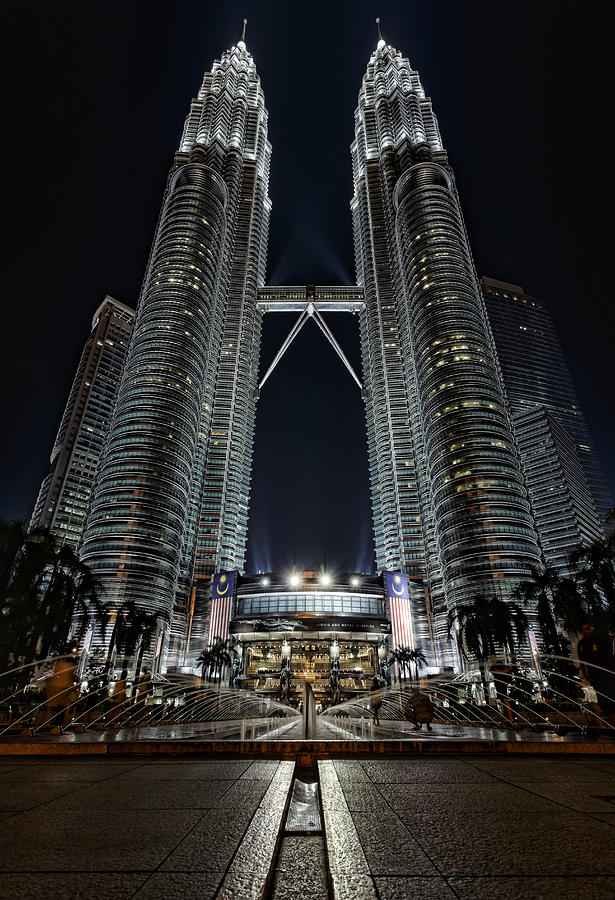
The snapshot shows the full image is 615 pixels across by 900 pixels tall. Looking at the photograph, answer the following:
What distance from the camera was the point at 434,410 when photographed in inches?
5241

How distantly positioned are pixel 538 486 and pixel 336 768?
602ft

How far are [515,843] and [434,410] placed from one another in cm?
13498

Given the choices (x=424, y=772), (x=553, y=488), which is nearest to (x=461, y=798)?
(x=424, y=772)

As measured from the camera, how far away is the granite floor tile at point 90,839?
2889 mm

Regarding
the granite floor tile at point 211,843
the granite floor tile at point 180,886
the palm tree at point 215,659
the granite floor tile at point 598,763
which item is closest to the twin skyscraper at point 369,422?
the palm tree at point 215,659

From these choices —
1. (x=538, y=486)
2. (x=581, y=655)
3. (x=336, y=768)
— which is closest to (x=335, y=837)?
(x=336, y=768)

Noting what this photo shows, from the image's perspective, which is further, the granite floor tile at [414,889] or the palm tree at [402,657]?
the palm tree at [402,657]

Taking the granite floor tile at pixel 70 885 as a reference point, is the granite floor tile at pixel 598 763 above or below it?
below

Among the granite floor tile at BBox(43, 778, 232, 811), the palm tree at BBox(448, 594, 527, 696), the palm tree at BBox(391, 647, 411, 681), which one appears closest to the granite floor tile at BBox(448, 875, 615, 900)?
the granite floor tile at BBox(43, 778, 232, 811)

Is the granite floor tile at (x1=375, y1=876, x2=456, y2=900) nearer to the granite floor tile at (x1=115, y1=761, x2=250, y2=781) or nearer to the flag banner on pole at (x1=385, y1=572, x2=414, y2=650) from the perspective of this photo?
the granite floor tile at (x1=115, y1=761, x2=250, y2=781)

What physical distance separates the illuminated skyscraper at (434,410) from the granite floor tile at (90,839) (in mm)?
113730

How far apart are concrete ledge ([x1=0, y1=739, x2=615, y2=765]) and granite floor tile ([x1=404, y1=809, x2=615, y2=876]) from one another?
202 inches

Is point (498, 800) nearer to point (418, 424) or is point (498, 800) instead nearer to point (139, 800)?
point (139, 800)

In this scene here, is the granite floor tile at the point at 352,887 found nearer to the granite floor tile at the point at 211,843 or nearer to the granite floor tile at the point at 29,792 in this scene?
the granite floor tile at the point at 211,843
